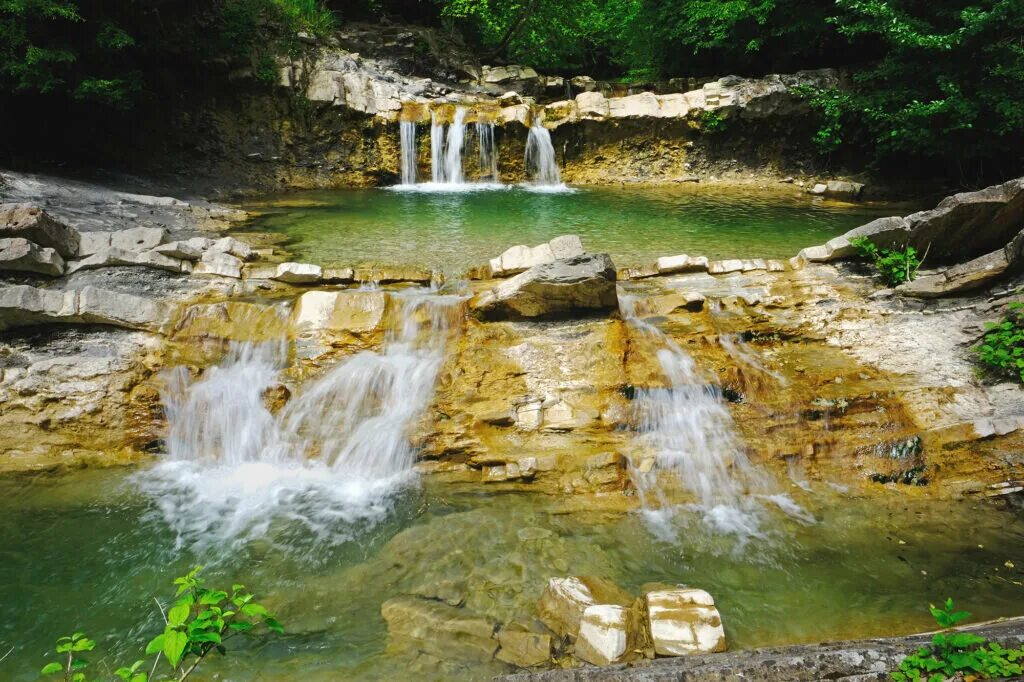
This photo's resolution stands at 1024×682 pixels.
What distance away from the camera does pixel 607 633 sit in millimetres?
2955

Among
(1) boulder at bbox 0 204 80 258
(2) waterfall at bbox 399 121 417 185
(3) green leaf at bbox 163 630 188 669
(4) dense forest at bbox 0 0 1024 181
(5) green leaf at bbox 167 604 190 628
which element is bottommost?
(3) green leaf at bbox 163 630 188 669

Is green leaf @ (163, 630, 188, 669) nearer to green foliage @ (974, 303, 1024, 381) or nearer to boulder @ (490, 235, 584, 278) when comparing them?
boulder @ (490, 235, 584, 278)

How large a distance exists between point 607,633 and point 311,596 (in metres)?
1.85

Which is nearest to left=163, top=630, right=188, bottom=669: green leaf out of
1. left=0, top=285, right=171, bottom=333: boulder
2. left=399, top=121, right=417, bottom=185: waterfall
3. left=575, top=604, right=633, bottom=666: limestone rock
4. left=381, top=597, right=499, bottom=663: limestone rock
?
left=381, top=597, right=499, bottom=663: limestone rock

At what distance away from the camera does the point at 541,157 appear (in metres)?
14.0

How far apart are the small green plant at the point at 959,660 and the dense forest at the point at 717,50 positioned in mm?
10598

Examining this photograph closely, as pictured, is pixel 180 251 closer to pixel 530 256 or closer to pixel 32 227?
pixel 32 227

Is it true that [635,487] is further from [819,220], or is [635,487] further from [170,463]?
[819,220]

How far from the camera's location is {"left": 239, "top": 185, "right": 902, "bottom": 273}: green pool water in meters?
7.79

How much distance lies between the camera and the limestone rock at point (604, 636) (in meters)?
2.88

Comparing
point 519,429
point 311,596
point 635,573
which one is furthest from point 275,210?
point 635,573

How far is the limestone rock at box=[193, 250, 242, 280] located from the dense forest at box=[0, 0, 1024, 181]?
194 inches

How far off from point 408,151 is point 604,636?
40.2ft

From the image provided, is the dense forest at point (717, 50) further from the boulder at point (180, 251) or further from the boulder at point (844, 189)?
the boulder at point (180, 251)
